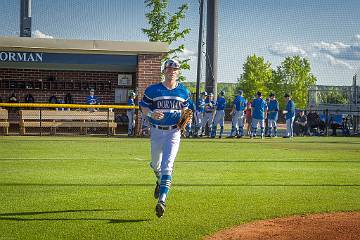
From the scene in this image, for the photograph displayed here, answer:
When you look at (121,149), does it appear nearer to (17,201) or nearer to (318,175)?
(318,175)

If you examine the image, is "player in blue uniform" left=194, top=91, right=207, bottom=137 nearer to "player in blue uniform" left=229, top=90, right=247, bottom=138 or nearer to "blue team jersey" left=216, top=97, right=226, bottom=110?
"blue team jersey" left=216, top=97, right=226, bottom=110

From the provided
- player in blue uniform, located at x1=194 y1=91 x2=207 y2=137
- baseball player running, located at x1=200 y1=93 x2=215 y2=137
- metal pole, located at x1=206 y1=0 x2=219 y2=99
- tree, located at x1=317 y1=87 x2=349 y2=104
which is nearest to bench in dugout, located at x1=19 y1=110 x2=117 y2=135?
player in blue uniform, located at x1=194 y1=91 x2=207 y2=137

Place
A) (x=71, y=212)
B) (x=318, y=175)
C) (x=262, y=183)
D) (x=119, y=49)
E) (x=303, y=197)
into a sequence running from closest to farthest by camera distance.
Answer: (x=71, y=212), (x=303, y=197), (x=262, y=183), (x=318, y=175), (x=119, y=49)

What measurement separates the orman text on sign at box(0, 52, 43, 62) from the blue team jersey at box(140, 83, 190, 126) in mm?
19414

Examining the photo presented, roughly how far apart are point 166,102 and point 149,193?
1.91m

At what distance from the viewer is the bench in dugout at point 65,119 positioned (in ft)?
79.0

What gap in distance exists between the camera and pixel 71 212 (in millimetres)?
7027

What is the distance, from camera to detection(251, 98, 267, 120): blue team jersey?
25.9 meters

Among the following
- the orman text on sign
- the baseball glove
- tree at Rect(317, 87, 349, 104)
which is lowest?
the baseball glove

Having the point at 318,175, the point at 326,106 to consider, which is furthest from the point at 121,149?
the point at 326,106

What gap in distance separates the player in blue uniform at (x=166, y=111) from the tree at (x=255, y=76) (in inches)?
2293

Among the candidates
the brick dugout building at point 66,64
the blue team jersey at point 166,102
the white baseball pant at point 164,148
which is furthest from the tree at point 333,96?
the white baseball pant at point 164,148

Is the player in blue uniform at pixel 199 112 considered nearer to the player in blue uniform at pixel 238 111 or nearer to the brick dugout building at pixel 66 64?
the player in blue uniform at pixel 238 111

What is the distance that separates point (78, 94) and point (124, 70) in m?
2.62
